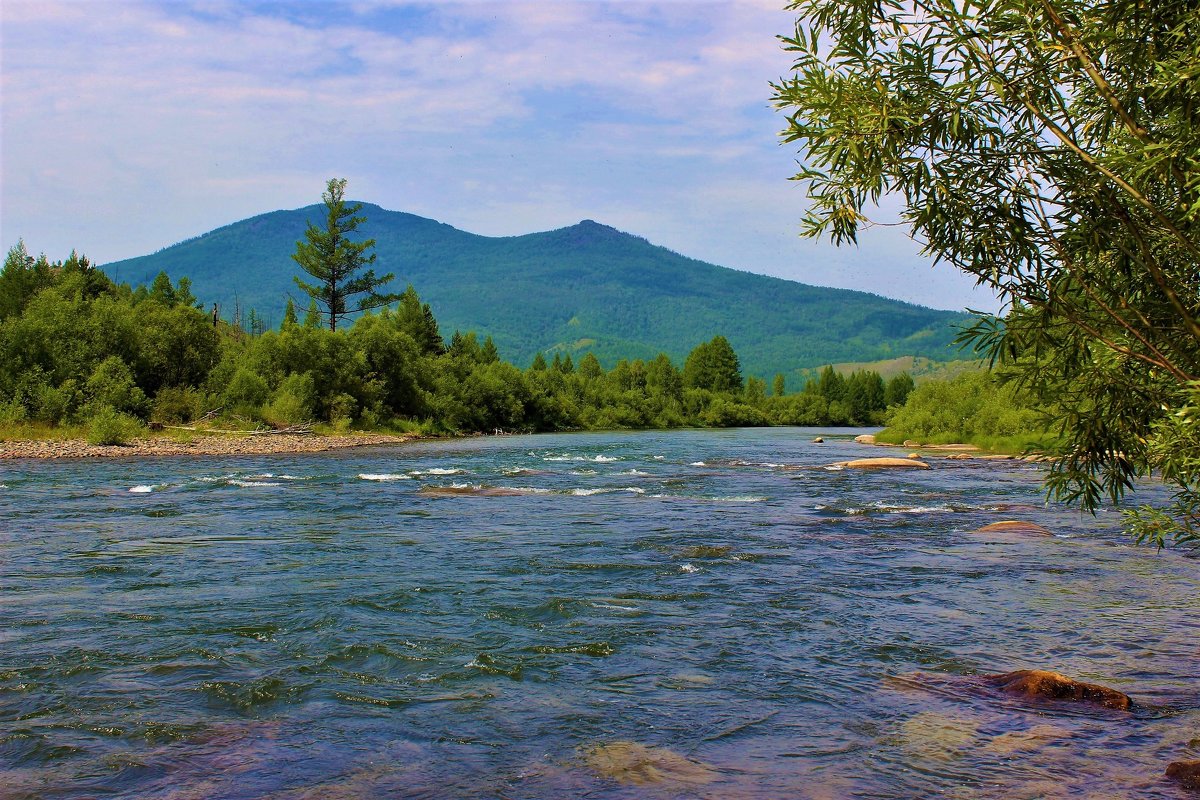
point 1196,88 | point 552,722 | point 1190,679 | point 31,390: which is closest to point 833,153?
point 1196,88

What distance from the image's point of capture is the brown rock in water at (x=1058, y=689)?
9.08 m

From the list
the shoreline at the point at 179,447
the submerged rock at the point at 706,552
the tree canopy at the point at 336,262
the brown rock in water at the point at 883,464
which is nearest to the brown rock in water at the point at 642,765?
the submerged rock at the point at 706,552

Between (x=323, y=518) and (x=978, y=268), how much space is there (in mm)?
17750

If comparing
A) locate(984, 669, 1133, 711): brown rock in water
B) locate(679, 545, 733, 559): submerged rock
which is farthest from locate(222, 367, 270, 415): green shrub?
locate(984, 669, 1133, 711): brown rock in water

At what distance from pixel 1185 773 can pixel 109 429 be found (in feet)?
150

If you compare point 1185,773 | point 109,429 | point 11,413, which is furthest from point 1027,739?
point 11,413

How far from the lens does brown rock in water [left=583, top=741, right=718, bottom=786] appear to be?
7.30 m

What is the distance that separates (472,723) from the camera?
8516mm

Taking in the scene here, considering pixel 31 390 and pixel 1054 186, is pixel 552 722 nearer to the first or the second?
pixel 1054 186

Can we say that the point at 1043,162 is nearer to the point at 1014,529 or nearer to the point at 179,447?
the point at 1014,529

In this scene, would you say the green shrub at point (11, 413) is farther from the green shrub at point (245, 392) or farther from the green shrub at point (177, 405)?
the green shrub at point (245, 392)

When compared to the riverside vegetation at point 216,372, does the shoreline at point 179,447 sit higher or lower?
lower

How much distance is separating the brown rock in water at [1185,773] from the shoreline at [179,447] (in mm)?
40732

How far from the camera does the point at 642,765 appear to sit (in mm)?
7590
